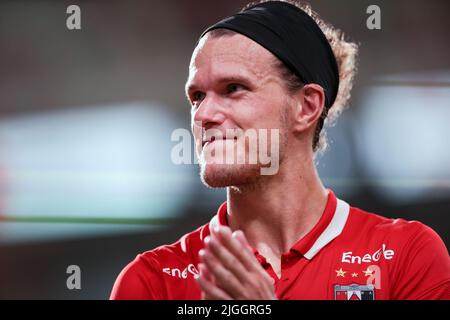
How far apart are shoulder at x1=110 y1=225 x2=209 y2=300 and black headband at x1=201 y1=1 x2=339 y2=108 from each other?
1.74 feet

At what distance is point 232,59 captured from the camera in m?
1.89

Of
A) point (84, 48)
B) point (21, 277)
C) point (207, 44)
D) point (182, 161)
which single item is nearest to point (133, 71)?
point (84, 48)

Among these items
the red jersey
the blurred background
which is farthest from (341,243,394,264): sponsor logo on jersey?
the blurred background

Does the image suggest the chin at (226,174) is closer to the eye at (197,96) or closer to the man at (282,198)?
the man at (282,198)

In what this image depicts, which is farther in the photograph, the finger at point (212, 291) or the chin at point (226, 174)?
the chin at point (226, 174)

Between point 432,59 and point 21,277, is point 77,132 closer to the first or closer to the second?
point 21,277

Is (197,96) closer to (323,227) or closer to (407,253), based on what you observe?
(323,227)

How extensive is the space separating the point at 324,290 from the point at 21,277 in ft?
5.18

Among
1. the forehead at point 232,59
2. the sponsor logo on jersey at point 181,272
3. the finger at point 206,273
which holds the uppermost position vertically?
the forehead at point 232,59

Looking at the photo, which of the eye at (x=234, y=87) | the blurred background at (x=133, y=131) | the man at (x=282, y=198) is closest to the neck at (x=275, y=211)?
the man at (x=282, y=198)

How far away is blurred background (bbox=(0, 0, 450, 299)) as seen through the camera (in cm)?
286

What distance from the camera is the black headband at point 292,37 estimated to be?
1928 mm

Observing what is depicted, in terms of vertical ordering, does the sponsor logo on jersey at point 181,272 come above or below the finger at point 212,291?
below

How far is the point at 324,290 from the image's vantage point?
1812mm
